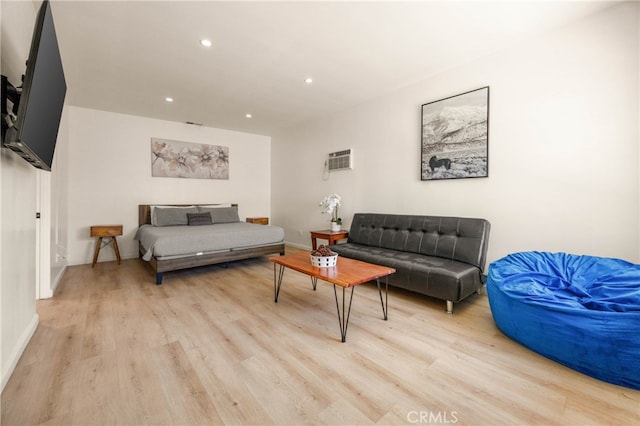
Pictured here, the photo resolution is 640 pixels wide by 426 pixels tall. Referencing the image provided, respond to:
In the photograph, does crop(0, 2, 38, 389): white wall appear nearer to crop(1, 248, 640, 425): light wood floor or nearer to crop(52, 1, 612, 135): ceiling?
crop(1, 248, 640, 425): light wood floor

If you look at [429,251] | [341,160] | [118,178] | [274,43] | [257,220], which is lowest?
[429,251]

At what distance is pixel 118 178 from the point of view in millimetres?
4668

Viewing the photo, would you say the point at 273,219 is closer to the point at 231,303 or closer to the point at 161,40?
the point at 231,303

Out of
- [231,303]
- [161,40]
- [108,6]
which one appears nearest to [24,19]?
[108,6]

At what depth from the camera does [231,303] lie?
107 inches

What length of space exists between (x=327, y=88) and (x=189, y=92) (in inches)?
77.3

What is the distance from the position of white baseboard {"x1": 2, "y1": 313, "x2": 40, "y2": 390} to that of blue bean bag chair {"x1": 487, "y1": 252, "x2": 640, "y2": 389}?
125 inches

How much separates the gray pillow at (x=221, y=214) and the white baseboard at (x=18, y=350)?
2.86 meters

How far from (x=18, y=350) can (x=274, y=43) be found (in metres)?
3.14

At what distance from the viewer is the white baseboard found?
1.51m

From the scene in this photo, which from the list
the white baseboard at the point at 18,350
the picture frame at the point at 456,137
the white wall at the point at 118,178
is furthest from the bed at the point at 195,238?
the picture frame at the point at 456,137

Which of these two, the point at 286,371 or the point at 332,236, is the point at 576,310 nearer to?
the point at 286,371

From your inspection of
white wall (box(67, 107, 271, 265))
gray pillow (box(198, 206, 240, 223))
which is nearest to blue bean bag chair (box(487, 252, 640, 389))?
gray pillow (box(198, 206, 240, 223))

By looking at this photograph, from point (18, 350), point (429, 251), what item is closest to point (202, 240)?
point (18, 350)
